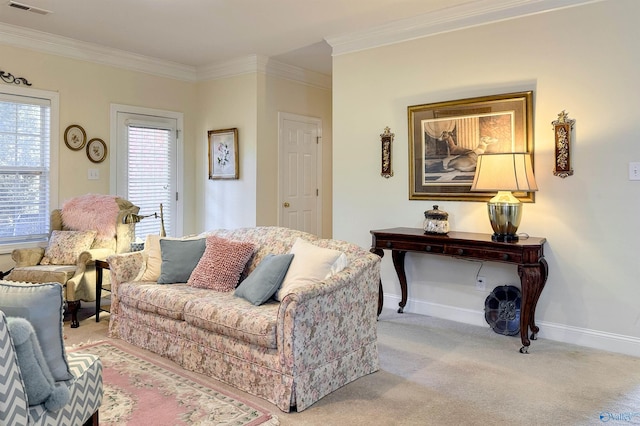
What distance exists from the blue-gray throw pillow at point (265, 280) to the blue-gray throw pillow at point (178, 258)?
64 cm

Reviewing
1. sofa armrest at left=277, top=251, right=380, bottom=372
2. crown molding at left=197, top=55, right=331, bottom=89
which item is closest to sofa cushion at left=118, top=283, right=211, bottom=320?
sofa armrest at left=277, top=251, right=380, bottom=372

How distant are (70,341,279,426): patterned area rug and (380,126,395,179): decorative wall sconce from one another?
252cm

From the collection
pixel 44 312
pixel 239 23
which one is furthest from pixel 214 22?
pixel 44 312

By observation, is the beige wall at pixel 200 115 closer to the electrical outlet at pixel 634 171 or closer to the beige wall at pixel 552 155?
the beige wall at pixel 552 155

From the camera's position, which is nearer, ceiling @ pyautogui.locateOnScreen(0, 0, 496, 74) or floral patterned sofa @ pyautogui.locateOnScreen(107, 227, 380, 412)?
floral patterned sofa @ pyautogui.locateOnScreen(107, 227, 380, 412)

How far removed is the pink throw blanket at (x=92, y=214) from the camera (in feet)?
14.4

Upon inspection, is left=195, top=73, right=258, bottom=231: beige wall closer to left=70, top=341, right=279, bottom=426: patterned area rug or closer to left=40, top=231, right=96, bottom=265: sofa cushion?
left=40, top=231, right=96, bottom=265: sofa cushion

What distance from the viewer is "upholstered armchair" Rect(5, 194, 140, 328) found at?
12.8ft

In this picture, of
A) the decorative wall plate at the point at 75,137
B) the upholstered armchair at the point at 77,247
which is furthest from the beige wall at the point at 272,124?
the decorative wall plate at the point at 75,137

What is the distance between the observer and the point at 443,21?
4.05 m

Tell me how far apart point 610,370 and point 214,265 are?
2.66 meters

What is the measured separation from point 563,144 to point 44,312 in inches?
134

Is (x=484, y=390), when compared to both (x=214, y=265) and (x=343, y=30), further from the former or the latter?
(x=343, y=30)

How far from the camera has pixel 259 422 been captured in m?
2.29
